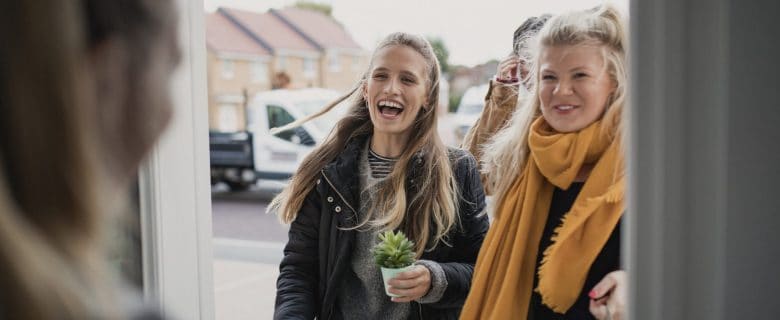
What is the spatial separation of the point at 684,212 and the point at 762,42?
0.22m

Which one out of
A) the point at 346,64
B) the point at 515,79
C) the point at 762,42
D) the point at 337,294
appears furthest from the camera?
the point at 346,64

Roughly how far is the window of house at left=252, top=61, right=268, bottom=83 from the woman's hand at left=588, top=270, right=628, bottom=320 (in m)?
13.0

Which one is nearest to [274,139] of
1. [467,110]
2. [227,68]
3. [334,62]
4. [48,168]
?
[467,110]

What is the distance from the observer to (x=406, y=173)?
1.64 metres

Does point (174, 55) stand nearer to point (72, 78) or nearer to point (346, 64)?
point (72, 78)

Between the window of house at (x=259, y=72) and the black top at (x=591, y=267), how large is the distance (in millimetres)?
12868

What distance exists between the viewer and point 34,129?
49cm

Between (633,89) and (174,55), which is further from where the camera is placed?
(633,89)

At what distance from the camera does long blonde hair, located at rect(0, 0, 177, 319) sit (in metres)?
0.47

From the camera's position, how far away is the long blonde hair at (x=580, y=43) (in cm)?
125

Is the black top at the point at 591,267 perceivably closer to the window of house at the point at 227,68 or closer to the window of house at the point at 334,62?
the window of house at the point at 227,68

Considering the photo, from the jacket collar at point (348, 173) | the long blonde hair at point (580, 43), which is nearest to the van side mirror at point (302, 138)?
the jacket collar at point (348, 173)

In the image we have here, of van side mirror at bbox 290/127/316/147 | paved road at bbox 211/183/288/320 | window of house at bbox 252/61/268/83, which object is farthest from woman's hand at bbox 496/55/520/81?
window of house at bbox 252/61/268/83

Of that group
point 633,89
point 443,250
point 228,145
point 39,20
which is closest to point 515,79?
point 443,250
